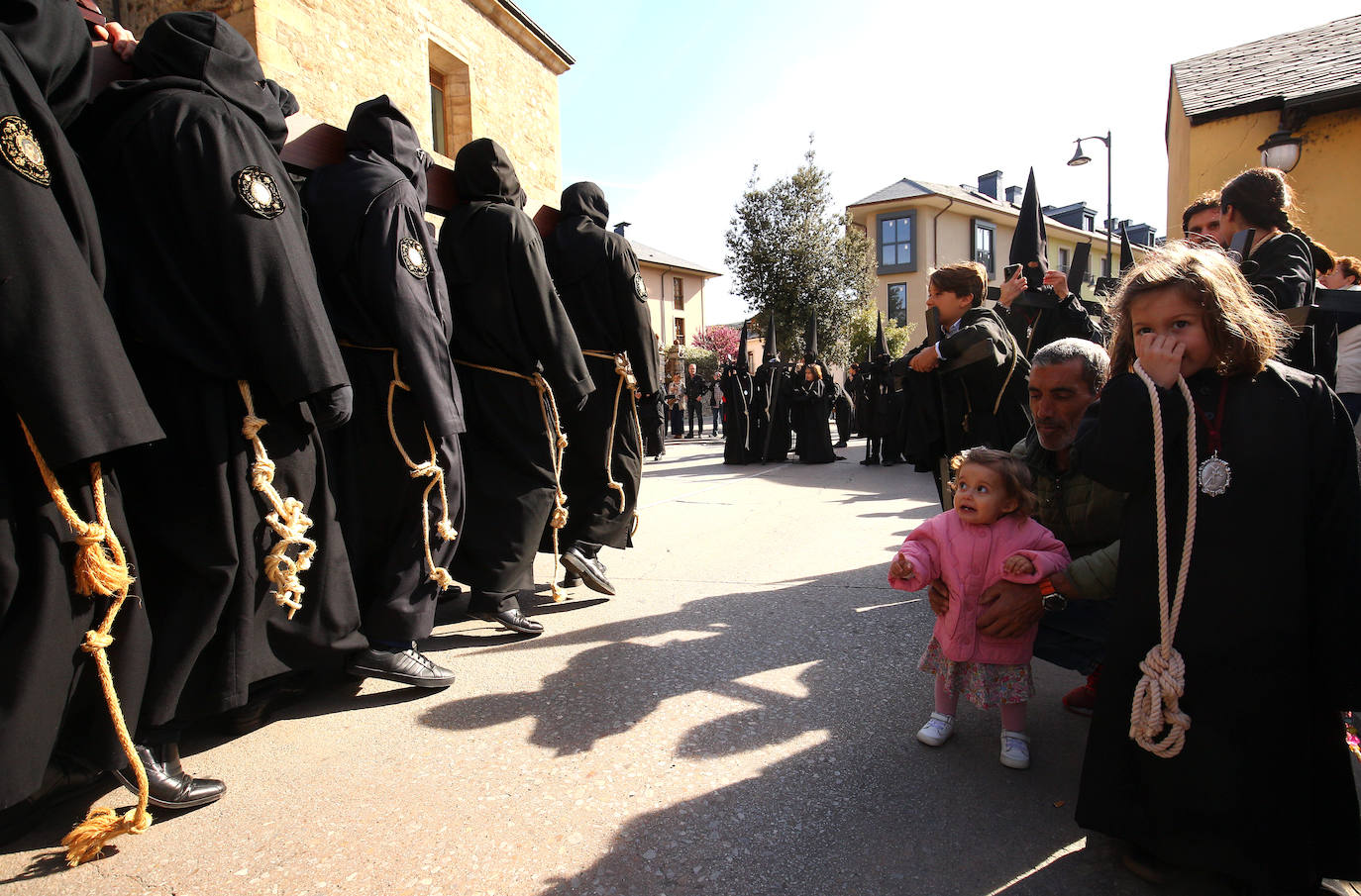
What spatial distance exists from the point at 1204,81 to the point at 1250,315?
15.4 meters

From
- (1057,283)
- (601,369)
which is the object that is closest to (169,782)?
(601,369)

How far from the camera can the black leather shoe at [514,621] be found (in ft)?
11.6

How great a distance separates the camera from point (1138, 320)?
1.86m

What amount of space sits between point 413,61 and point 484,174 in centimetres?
1184

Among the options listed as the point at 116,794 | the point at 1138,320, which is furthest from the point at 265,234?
the point at 1138,320

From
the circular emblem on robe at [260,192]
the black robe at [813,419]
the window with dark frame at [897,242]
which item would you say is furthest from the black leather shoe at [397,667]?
the window with dark frame at [897,242]

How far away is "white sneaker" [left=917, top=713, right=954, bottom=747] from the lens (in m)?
2.47

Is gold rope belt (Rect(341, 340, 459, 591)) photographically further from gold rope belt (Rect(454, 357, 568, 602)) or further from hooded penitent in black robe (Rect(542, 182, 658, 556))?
hooded penitent in black robe (Rect(542, 182, 658, 556))

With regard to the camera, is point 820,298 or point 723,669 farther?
point 820,298

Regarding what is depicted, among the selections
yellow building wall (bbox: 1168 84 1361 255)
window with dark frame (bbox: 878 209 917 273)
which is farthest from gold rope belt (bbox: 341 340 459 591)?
window with dark frame (bbox: 878 209 917 273)

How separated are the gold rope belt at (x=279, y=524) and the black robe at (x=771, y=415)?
11.5m

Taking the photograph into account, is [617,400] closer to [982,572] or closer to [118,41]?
[982,572]

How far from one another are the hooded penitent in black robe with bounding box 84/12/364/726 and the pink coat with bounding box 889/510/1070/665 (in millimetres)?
1943

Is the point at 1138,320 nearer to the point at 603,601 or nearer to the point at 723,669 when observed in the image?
the point at 723,669
